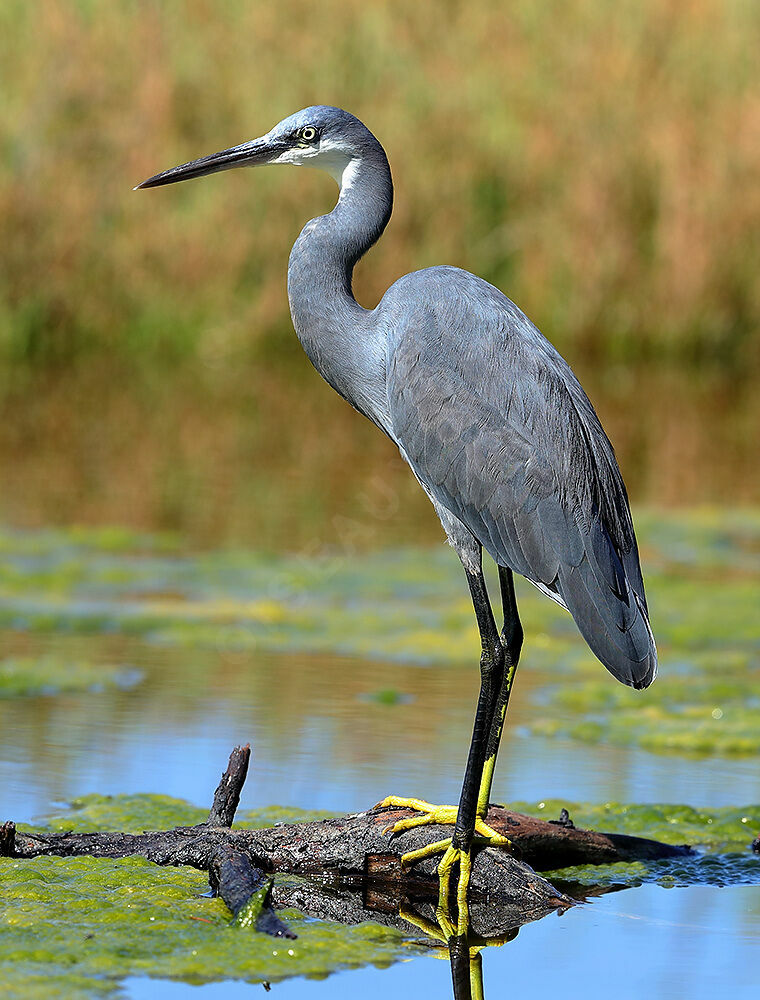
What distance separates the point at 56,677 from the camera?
6.06 meters

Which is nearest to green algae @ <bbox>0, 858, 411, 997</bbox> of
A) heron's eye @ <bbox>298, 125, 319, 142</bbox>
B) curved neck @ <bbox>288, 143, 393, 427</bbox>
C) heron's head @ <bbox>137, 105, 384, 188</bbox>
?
curved neck @ <bbox>288, 143, 393, 427</bbox>

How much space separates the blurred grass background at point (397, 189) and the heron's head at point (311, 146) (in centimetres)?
761

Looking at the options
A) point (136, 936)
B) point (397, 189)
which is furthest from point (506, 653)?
point (397, 189)

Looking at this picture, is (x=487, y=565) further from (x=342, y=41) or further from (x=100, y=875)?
(x=342, y=41)

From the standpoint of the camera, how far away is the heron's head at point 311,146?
4699mm

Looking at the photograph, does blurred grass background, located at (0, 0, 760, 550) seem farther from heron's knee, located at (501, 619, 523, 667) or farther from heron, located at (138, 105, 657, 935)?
heron's knee, located at (501, 619, 523, 667)

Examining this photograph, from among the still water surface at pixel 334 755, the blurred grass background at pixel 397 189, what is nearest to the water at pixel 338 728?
the still water surface at pixel 334 755

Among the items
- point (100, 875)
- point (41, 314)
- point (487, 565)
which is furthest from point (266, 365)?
point (100, 875)

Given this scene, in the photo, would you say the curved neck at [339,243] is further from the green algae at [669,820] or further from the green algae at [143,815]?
the green algae at [669,820]

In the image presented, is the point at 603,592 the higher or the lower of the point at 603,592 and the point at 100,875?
the higher

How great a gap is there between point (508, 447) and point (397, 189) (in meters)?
10.2

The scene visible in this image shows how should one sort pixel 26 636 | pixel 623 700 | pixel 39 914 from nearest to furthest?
pixel 39 914, pixel 623 700, pixel 26 636

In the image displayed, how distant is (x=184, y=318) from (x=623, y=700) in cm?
872

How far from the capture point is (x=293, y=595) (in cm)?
740
